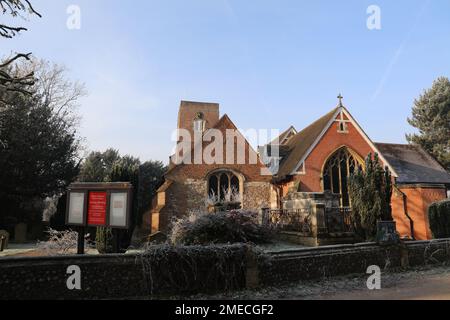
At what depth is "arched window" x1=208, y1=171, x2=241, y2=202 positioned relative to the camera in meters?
20.6

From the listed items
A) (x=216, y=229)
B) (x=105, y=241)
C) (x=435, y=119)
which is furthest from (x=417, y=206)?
(x=435, y=119)

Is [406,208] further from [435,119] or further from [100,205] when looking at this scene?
[435,119]

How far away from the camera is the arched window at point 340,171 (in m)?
21.4

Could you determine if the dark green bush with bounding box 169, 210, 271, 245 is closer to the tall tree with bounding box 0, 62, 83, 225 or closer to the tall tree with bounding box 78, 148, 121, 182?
the tall tree with bounding box 0, 62, 83, 225

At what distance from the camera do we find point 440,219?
13773mm

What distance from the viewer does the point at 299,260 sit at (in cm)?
881

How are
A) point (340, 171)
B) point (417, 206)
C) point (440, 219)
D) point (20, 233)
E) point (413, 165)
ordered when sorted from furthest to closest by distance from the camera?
point (413, 165), point (20, 233), point (340, 171), point (417, 206), point (440, 219)

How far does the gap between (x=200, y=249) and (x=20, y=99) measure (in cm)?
2338

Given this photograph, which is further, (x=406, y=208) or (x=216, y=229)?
(x=406, y=208)

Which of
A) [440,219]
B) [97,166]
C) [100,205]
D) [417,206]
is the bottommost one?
[440,219]

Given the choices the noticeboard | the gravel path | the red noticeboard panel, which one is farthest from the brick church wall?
the red noticeboard panel

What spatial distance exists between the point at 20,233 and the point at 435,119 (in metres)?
43.8

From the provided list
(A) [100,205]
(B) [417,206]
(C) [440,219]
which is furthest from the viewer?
(B) [417,206]
